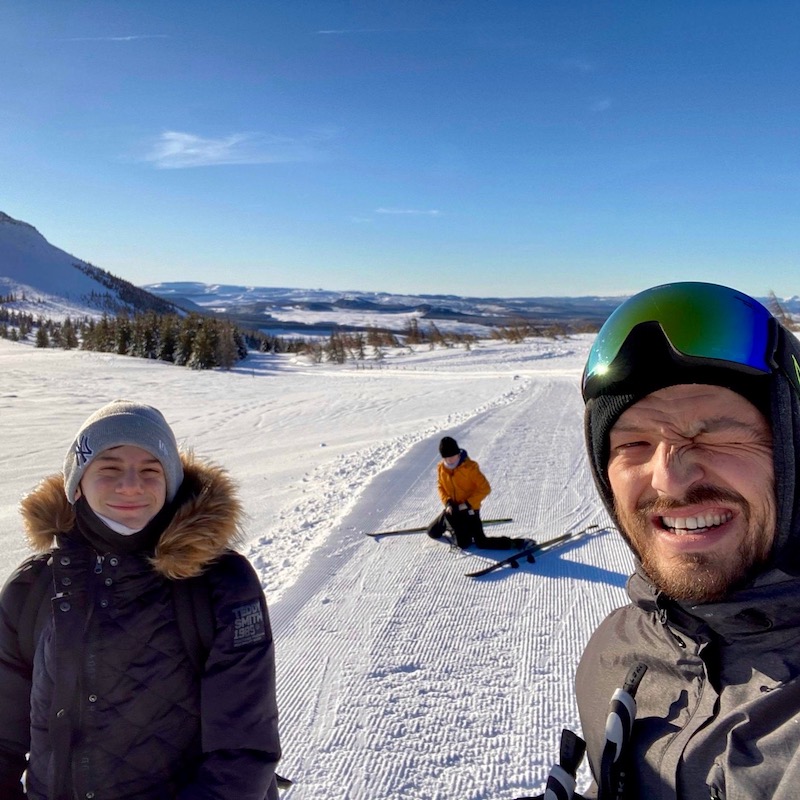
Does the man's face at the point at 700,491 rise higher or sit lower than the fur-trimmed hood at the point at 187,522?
higher

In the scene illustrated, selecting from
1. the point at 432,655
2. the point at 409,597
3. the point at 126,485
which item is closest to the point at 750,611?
the point at 126,485

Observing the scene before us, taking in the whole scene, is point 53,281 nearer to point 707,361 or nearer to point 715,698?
point 707,361

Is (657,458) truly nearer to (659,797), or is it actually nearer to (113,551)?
(659,797)

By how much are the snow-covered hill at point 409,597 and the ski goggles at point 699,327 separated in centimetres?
202

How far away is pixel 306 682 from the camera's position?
10.9 ft

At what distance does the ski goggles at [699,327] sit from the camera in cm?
141

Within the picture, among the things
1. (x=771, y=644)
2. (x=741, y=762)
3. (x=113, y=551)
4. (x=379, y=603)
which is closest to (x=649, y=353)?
(x=771, y=644)

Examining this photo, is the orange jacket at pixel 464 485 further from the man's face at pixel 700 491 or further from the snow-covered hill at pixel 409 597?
the man's face at pixel 700 491

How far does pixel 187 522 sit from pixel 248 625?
0.40m

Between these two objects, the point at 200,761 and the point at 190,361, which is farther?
the point at 190,361

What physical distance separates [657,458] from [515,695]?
2238mm

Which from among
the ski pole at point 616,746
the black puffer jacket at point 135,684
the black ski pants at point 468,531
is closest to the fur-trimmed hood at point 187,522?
the black puffer jacket at point 135,684

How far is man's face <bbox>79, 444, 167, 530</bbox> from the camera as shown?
2004 millimetres

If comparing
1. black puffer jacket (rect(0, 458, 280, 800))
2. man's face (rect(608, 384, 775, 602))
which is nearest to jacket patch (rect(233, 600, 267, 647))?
black puffer jacket (rect(0, 458, 280, 800))
